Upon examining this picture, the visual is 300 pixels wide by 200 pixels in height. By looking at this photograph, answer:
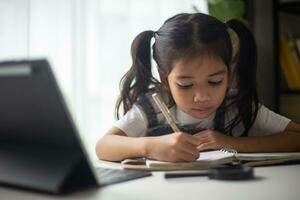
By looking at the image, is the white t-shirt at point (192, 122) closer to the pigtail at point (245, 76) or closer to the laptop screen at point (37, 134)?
the pigtail at point (245, 76)

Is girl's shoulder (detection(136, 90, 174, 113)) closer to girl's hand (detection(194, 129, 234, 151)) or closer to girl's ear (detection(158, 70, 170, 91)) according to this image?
girl's ear (detection(158, 70, 170, 91))

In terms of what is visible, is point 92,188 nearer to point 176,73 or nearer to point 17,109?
point 17,109

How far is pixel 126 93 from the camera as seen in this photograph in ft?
4.03

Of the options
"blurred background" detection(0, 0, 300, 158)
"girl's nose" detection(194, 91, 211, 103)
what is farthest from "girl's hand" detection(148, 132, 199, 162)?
"blurred background" detection(0, 0, 300, 158)

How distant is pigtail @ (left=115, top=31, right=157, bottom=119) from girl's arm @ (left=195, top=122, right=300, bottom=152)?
0.85 ft

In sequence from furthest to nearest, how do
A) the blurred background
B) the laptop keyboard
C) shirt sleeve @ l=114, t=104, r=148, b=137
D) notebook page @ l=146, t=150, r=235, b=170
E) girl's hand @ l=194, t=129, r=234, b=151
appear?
1. the blurred background
2. shirt sleeve @ l=114, t=104, r=148, b=137
3. girl's hand @ l=194, t=129, r=234, b=151
4. notebook page @ l=146, t=150, r=235, b=170
5. the laptop keyboard

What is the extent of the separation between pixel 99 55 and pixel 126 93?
21.6 inches

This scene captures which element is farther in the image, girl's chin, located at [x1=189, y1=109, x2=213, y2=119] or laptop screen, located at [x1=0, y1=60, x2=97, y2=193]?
girl's chin, located at [x1=189, y1=109, x2=213, y2=119]

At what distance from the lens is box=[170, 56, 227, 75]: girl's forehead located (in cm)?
106

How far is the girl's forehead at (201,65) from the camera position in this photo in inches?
41.9

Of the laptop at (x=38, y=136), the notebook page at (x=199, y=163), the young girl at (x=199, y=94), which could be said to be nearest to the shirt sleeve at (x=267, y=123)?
the young girl at (x=199, y=94)

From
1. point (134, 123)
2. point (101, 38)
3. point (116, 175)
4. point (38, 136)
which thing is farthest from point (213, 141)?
point (101, 38)

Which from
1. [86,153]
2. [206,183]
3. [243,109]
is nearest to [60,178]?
[86,153]

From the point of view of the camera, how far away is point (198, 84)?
3.51 feet
